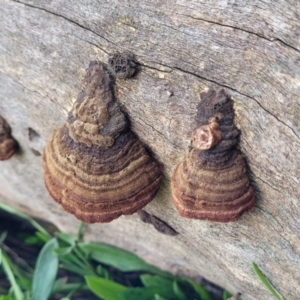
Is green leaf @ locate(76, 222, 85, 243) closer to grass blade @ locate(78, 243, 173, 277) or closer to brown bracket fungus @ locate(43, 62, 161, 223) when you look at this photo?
grass blade @ locate(78, 243, 173, 277)

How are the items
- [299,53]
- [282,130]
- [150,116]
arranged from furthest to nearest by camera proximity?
[150,116]
[282,130]
[299,53]

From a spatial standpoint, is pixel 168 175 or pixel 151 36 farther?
pixel 168 175

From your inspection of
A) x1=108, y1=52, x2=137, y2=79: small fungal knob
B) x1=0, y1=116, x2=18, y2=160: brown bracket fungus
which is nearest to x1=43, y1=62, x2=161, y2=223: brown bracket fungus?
x1=108, y1=52, x2=137, y2=79: small fungal knob

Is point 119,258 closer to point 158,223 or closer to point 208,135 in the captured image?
point 158,223

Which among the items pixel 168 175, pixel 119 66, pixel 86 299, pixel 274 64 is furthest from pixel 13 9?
pixel 86 299

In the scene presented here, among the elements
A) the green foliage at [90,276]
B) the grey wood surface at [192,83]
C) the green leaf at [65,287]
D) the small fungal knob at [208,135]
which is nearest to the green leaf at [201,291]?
the green foliage at [90,276]

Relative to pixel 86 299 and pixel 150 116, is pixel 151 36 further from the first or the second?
pixel 86 299

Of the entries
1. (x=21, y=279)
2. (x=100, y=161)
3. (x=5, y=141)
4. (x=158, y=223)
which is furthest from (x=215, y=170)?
(x=21, y=279)
